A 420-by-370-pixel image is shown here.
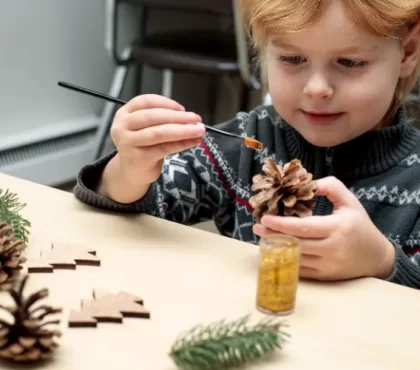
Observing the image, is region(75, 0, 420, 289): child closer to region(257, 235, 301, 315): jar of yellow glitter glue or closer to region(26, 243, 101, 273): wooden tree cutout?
region(257, 235, 301, 315): jar of yellow glitter glue

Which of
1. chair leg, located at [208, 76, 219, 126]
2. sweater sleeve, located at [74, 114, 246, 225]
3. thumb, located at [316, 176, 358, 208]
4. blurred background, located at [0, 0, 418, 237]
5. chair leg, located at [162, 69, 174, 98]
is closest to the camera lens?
thumb, located at [316, 176, 358, 208]

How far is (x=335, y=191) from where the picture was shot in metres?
0.80

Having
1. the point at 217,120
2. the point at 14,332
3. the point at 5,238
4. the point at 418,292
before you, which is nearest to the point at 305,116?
the point at 418,292

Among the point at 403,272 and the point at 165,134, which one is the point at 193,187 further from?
the point at 403,272

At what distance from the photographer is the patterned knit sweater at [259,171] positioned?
3.49 ft

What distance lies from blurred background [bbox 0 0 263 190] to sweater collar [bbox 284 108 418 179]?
1.00 meters

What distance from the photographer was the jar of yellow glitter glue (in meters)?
0.69

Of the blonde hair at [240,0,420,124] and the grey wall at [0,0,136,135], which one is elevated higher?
the blonde hair at [240,0,420,124]

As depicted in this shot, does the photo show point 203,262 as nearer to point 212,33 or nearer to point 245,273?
point 245,273

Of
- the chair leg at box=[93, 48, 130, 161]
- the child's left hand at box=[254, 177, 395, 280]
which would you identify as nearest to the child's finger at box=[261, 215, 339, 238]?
the child's left hand at box=[254, 177, 395, 280]

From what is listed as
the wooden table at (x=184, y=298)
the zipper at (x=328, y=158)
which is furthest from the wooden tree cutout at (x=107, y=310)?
the zipper at (x=328, y=158)

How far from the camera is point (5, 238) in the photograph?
72cm

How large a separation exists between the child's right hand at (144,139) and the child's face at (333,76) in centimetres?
19

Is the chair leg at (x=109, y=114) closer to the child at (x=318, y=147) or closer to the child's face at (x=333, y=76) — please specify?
the child at (x=318, y=147)
